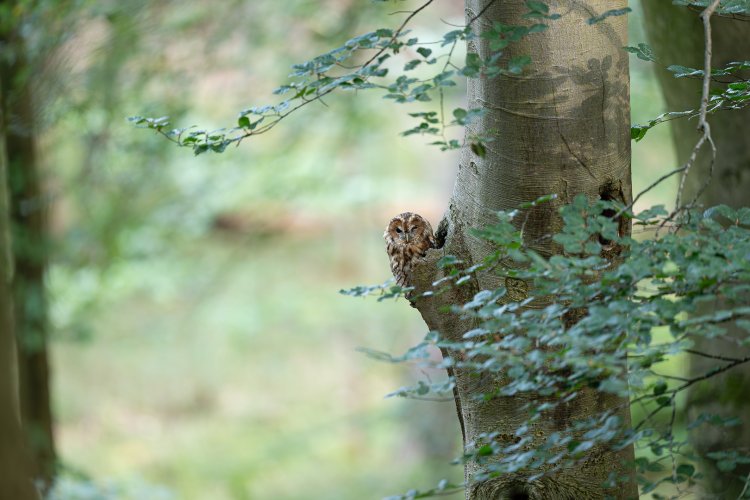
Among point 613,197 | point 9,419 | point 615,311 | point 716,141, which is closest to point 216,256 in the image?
point 9,419

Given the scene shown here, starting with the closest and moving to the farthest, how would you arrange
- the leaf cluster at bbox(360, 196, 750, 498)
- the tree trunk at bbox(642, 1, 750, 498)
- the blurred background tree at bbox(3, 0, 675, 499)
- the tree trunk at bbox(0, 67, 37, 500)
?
the leaf cluster at bbox(360, 196, 750, 498), the tree trunk at bbox(642, 1, 750, 498), the tree trunk at bbox(0, 67, 37, 500), the blurred background tree at bbox(3, 0, 675, 499)

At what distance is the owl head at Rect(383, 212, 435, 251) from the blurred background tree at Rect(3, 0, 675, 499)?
1.52 feet

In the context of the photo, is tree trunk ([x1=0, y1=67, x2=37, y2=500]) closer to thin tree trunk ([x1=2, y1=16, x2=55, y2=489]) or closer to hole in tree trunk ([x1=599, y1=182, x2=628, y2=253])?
thin tree trunk ([x1=2, y1=16, x2=55, y2=489])

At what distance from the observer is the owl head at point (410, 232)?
1755 millimetres

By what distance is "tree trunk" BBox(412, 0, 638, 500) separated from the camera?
146 centimetres

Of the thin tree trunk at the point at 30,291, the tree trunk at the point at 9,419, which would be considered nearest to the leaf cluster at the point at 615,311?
the tree trunk at the point at 9,419

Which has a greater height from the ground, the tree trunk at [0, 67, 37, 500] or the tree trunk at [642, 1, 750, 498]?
the tree trunk at [642, 1, 750, 498]

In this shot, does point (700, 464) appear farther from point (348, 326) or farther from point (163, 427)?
point (163, 427)

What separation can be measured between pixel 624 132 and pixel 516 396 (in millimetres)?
540

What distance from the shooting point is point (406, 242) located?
175 centimetres

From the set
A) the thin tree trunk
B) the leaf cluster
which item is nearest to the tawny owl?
the leaf cluster

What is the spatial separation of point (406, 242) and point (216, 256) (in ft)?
26.1

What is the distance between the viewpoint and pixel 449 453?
682 centimetres

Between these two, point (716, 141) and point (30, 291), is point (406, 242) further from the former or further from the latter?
point (30, 291)
